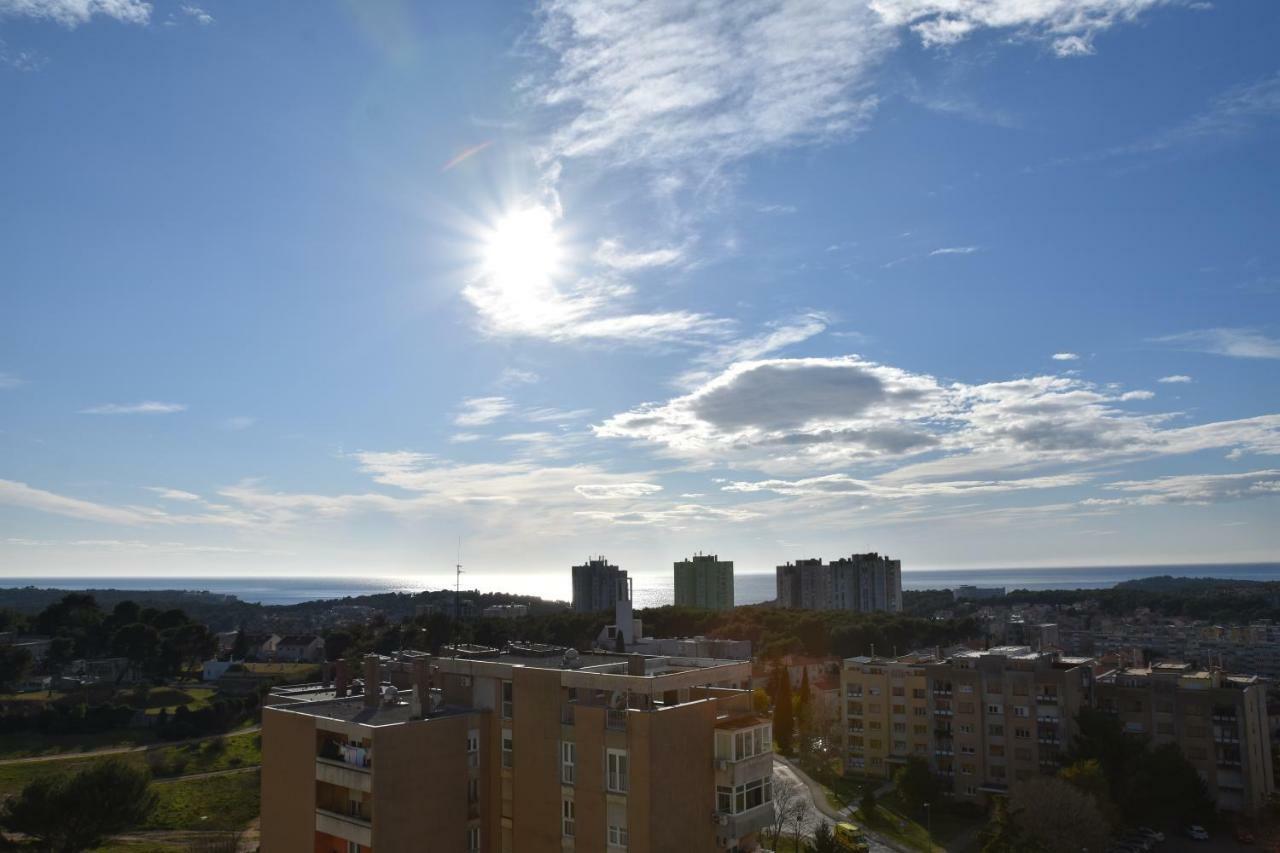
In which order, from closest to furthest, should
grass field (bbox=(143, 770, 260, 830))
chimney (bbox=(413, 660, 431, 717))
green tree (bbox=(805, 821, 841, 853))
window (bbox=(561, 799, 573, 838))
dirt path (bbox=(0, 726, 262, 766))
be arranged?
window (bbox=(561, 799, 573, 838))
chimney (bbox=(413, 660, 431, 717))
green tree (bbox=(805, 821, 841, 853))
grass field (bbox=(143, 770, 260, 830))
dirt path (bbox=(0, 726, 262, 766))

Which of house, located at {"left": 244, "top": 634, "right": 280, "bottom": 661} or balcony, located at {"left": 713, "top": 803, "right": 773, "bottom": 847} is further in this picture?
house, located at {"left": 244, "top": 634, "right": 280, "bottom": 661}

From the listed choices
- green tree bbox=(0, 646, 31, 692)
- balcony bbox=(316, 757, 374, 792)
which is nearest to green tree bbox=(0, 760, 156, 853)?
balcony bbox=(316, 757, 374, 792)

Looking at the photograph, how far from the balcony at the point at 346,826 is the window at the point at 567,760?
→ 4.60 m

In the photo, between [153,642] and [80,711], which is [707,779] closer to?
[80,711]

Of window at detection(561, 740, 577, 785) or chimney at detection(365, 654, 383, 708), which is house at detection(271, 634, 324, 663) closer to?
chimney at detection(365, 654, 383, 708)

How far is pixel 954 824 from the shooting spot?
146ft

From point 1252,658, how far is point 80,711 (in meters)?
102

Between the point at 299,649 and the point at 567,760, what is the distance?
296ft

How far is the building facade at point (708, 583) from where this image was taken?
13750 centimetres

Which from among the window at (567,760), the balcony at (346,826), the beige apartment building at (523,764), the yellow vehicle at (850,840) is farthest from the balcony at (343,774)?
the yellow vehicle at (850,840)

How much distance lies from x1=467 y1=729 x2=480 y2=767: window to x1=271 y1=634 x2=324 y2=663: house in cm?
8049

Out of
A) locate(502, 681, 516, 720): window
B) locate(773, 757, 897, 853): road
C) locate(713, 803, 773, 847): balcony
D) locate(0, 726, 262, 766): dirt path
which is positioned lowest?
locate(773, 757, 897, 853): road

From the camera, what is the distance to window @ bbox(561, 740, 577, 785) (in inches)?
827

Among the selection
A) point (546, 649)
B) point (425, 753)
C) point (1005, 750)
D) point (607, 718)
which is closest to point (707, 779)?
point (607, 718)
